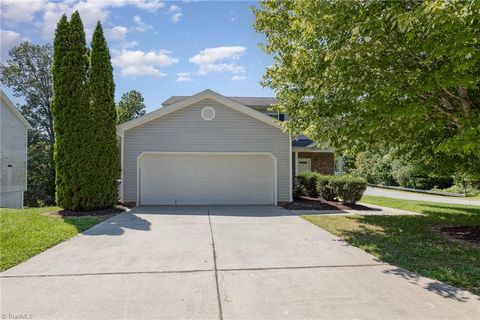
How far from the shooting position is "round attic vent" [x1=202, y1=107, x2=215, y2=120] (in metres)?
13.1

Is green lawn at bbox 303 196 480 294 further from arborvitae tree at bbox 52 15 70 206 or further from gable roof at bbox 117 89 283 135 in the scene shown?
arborvitae tree at bbox 52 15 70 206

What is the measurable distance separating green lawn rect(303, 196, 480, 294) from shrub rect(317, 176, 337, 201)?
320cm

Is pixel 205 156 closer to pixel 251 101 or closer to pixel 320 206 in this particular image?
pixel 320 206

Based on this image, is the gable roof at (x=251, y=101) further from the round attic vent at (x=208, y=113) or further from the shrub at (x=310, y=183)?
the round attic vent at (x=208, y=113)

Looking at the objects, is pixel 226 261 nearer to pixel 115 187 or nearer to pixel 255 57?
pixel 115 187

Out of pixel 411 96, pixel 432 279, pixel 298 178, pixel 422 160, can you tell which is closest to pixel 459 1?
pixel 411 96

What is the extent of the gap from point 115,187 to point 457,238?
33.7 feet

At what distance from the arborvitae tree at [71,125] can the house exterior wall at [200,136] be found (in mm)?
2232

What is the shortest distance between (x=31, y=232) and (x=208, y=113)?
7.62m

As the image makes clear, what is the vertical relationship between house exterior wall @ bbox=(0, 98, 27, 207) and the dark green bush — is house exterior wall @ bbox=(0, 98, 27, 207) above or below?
above

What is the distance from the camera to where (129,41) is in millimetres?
11648

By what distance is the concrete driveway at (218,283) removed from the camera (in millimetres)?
3596

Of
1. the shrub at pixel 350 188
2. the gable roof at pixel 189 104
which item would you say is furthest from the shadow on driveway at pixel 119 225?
the shrub at pixel 350 188

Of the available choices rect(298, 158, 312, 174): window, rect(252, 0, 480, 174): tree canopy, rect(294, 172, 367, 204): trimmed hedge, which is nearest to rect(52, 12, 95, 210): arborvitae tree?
rect(252, 0, 480, 174): tree canopy
